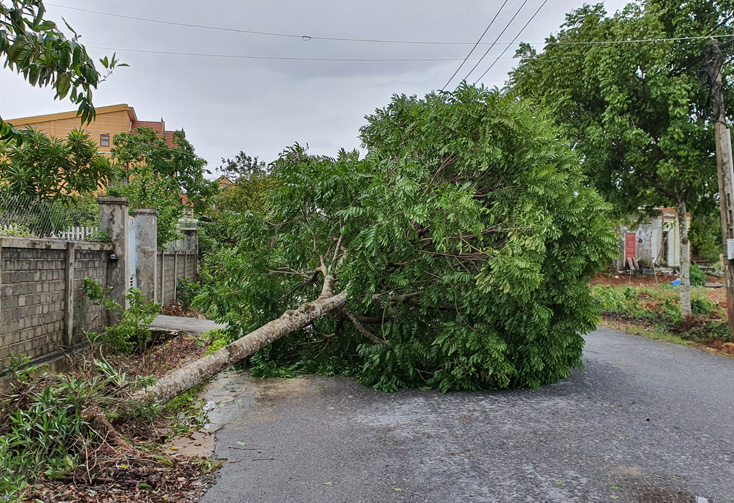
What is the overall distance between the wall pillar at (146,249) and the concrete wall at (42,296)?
349 cm

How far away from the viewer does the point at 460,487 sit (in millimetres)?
3732

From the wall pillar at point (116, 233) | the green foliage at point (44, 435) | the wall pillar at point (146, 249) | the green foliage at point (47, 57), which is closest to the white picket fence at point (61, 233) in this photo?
the wall pillar at point (116, 233)

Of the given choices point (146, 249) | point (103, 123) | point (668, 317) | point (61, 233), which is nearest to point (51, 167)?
point (61, 233)

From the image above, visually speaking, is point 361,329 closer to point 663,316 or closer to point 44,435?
point 44,435

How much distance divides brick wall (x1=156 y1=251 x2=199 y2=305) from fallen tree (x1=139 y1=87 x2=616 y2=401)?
660cm

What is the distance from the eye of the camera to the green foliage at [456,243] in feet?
19.4

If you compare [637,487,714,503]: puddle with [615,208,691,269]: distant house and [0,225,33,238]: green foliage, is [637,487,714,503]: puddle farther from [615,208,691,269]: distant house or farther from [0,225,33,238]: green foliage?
[615,208,691,269]: distant house

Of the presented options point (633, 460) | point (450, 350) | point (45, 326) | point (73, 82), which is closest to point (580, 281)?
point (450, 350)

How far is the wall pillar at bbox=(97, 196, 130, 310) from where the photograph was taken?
9.23 m

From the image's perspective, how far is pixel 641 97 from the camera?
10930 mm

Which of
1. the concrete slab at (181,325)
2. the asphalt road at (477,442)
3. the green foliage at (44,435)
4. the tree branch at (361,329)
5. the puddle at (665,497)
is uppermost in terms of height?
the tree branch at (361,329)

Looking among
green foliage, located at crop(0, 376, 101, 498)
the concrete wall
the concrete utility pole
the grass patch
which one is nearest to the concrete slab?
the concrete wall

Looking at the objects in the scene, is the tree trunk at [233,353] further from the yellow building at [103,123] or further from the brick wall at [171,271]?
the yellow building at [103,123]

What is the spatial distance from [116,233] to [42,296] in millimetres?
2616
